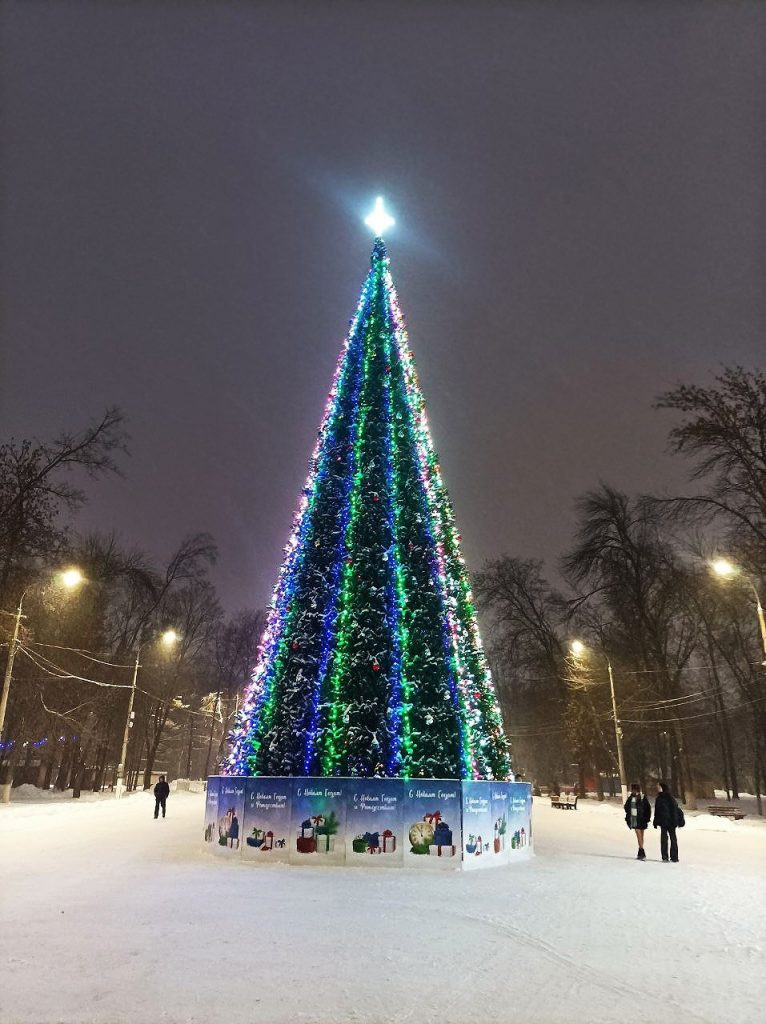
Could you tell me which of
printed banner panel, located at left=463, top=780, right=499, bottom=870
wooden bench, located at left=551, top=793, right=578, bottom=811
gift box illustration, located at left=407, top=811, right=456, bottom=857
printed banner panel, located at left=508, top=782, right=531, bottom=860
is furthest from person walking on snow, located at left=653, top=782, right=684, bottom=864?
wooden bench, located at left=551, top=793, right=578, bottom=811

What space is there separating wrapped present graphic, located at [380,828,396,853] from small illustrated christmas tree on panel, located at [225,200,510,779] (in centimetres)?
106

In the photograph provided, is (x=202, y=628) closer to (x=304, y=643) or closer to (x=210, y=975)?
(x=304, y=643)

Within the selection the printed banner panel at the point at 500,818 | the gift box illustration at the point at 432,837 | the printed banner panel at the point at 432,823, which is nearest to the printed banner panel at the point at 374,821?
the printed banner panel at the point at 432,823

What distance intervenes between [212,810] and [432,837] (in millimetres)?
4610

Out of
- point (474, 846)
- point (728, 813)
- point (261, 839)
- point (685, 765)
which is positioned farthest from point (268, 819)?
point (685, 765)

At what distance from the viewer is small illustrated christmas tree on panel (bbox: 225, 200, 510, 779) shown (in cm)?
1220

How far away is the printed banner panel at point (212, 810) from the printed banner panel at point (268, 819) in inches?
46.4

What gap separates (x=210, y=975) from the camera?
5051mm

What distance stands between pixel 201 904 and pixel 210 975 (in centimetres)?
289

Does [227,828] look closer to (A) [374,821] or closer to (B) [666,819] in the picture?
(A) [374,821]

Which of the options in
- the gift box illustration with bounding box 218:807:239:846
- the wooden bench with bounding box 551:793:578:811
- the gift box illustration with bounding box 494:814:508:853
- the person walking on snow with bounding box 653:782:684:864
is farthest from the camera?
Result: the wooden bench with bounding box 551:793:578:811

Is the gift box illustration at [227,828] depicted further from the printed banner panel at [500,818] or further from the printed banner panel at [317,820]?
the printed banner panel at [500,818]

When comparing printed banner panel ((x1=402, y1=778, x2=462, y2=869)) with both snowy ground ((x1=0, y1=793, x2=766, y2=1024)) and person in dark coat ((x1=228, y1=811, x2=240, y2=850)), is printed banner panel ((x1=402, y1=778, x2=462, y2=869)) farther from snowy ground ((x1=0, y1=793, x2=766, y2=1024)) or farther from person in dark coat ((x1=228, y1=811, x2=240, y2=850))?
person in dark coat ((x1=228, y1=811, x2=240, y2=850))

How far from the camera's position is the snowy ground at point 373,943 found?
14.8 feet
